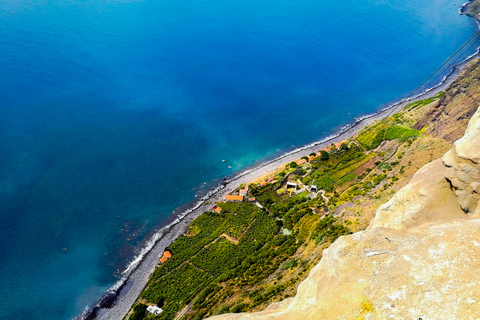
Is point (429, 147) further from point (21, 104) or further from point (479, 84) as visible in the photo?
point (21, 104)

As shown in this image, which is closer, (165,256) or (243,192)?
(165,256)

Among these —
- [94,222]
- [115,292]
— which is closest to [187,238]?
[115,292]

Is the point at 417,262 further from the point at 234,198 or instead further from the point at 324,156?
the point at 324,156

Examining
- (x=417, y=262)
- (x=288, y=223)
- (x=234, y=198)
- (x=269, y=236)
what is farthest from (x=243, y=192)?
(x=417, y=262)

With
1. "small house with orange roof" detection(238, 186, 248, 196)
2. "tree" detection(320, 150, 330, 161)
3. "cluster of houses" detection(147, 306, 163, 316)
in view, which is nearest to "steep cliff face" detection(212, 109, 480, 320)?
"cluster of houses" detection(147, 306, 163, 316)

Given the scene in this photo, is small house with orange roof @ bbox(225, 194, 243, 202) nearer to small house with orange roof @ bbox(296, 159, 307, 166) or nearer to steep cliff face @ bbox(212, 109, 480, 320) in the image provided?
small house with orange roof @ bbox(296, 159, 307, 166)

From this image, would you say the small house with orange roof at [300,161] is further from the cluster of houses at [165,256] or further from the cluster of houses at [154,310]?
the cluster of houses at [154,310]
